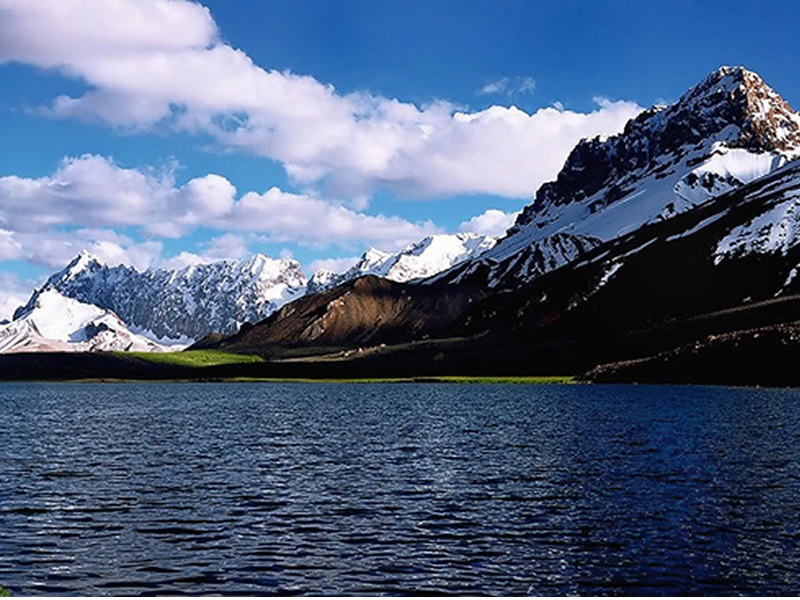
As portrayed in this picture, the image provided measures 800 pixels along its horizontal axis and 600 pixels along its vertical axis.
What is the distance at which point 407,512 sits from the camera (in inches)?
2159

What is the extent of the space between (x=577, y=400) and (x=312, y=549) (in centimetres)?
14893

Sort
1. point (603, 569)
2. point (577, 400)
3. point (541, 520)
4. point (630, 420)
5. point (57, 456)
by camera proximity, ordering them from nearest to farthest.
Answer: point (603, 569), point (541, 520), point (57, 456), point (630, 420), point (577, 400)

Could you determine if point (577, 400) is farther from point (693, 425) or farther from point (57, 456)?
point (57, 456)

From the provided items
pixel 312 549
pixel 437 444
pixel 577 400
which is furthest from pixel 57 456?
pixel 577 400

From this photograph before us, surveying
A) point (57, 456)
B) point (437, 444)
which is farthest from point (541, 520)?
point (57, 456)

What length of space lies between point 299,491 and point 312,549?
18.4 metres

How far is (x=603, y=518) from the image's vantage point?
2068 inches

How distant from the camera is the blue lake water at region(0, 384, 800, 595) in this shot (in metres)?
39.6

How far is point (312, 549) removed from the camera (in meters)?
45.0

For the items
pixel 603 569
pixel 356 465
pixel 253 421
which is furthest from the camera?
pixel 253 421

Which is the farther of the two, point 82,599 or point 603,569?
point 603,569

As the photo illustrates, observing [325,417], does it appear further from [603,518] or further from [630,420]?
[603,518]

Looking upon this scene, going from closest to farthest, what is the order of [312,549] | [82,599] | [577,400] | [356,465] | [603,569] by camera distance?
[82,599], [603,569], [312,549], [356,465], [577,400]

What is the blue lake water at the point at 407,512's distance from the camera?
39.6 m
